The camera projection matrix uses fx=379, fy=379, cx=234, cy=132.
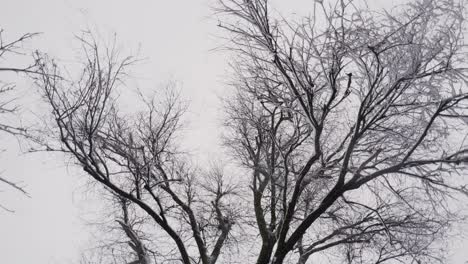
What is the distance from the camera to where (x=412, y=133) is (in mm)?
6402

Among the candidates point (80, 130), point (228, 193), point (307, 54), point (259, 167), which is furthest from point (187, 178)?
point (307, 54)

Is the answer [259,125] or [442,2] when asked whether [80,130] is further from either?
[442,2]

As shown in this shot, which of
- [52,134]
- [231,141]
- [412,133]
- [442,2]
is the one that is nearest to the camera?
[442,2]

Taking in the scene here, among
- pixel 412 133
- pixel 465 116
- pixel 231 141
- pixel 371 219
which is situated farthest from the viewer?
pixel 231 141

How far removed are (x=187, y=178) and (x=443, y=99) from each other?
25.4ft

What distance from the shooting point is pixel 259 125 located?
355 inches

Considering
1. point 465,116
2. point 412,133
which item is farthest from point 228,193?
point 465,116

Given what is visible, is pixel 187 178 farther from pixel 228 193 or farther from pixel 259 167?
pixel 259 167

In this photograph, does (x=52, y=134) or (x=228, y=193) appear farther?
(x=228, y=193)

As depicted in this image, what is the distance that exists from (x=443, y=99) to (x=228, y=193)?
7796mm

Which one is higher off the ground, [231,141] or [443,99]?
[231,141]

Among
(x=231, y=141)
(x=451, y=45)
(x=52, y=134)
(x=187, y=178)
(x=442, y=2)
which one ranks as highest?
(x=231, y=141)

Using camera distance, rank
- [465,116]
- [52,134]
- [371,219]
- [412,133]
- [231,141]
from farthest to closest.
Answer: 1. [231,141]
2. [371,219]
3. [52,134]
4. [412,133]
5. [465,116]

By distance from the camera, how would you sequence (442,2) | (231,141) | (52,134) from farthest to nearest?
(231,141)
(52,134)
(442,2)
